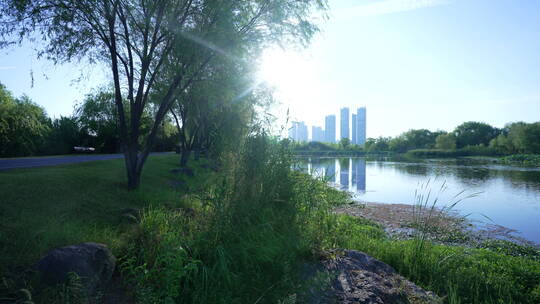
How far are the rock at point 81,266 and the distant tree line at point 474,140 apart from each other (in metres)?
83.9

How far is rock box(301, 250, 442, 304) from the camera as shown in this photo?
3.38 meters

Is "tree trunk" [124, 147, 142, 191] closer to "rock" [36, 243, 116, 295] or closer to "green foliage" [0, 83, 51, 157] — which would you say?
"rock" [36, 243, 116, 295]

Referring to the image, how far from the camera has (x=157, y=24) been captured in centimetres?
880

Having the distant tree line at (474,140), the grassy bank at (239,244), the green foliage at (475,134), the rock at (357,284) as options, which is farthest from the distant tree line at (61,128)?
the green foliage at (475,134)

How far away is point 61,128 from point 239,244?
4253 centimetres

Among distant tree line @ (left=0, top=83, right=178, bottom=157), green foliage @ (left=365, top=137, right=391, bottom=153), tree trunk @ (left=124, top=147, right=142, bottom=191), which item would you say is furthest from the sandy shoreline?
green foliage @ (left=365, top=137, right=391, bottom=153)

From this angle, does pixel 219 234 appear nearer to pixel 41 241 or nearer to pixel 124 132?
pixel 41 241

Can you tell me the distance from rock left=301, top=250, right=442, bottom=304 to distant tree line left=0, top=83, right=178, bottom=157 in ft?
78.8

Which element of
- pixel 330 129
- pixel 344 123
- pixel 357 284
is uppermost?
pixel 344 123

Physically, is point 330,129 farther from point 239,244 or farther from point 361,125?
point 239,244

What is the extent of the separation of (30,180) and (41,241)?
571 centimetres

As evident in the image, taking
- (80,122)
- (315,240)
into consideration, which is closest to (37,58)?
(315,240)

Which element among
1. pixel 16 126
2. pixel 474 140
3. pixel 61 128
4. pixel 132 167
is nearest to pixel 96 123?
pixel 61 128

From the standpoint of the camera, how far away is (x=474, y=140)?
93500mm
